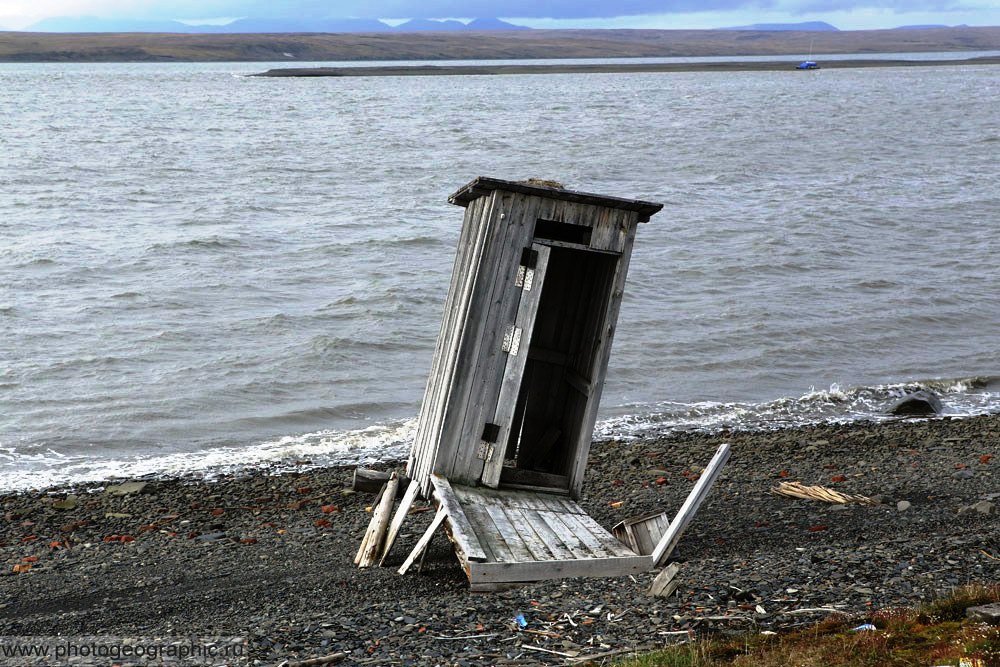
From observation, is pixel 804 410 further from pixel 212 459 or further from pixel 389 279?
pixel 389 279

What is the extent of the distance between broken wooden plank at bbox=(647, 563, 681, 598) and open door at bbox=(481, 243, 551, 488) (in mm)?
1934

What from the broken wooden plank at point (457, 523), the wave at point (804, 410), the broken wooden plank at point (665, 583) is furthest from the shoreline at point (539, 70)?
the broken wooden plank at point (665, 583)

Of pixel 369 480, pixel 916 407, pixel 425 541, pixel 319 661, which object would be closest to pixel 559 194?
pixel 425 541

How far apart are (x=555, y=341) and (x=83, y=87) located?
8812 centimetres

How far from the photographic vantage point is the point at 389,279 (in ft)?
72.3

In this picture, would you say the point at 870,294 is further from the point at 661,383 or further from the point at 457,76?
the point at 457,76

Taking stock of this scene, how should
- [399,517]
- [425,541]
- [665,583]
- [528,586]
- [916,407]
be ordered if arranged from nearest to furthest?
[665,583] < [528,586] < [425,541] < [399,517] < [916,407]

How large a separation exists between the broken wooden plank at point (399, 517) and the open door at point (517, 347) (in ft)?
2.02

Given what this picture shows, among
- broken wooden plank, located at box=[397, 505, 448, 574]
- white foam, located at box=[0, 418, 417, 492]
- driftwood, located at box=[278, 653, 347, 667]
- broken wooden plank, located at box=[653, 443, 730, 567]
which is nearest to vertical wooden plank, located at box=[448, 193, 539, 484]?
broken wooden plank, located at box=[397, 505, 448, 574]

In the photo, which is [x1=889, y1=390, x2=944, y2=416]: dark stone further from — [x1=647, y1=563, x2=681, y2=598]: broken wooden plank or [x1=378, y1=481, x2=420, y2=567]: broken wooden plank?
[x1=647, y1=563, x2=681, y2=598]: broken wooden plank

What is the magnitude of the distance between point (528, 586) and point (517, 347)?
2.03 m

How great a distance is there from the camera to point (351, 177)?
122 ft

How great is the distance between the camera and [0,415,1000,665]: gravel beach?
6148 mm

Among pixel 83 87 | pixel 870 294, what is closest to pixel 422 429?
pixel 870 294
